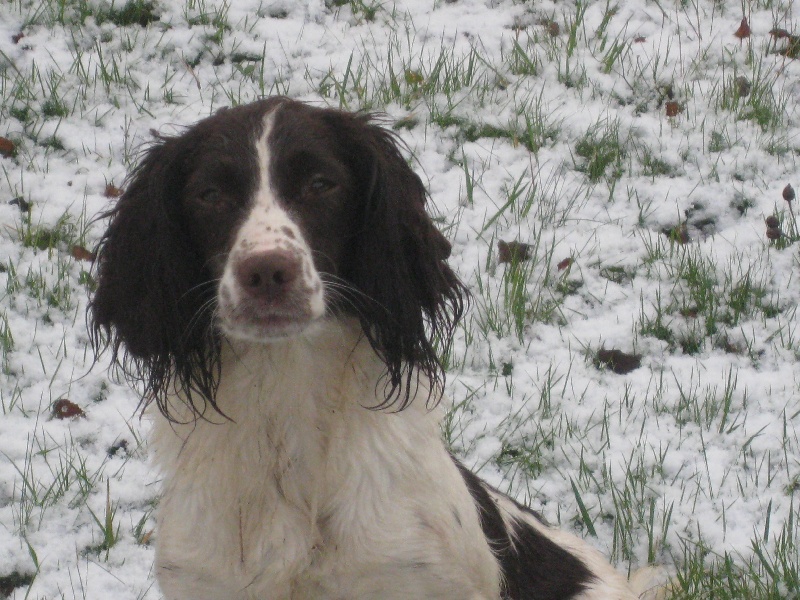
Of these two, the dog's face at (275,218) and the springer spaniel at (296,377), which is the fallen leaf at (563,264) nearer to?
the springer spaniel at (296,377)

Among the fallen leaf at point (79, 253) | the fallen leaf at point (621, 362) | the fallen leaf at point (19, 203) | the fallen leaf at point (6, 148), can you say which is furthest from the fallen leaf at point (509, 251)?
the fallen leaf at point (6, 148)

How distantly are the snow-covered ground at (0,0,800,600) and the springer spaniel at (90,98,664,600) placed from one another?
31.6 inches

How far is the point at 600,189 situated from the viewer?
5316 millimetres

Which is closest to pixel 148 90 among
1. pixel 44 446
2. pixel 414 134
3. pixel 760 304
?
pixel 414 134

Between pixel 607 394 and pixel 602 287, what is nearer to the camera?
pixel 607 394

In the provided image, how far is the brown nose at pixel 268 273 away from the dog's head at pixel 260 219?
13 cm

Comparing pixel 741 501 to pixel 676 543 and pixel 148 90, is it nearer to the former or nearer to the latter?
pixel 676 543

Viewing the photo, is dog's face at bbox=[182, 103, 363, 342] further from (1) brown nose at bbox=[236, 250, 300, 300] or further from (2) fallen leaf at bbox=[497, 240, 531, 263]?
(2) fallen leaf at bbox=[497, 240, 531, 263]

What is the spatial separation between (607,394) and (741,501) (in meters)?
0.71

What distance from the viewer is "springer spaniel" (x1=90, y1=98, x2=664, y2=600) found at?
2648 millimetres

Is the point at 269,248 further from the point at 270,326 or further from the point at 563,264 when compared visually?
the point at 563,264

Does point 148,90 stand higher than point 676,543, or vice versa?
point 148,90

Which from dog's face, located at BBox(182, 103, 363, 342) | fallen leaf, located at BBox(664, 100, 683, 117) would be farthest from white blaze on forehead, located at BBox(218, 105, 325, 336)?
fallen leaf, located at BBox(664, 100, 683, 117)

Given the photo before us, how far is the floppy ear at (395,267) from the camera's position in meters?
2.77
